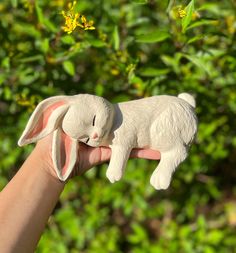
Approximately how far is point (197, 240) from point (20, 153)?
3.02 feet

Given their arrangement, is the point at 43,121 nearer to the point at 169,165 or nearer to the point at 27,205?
the point at 27,205

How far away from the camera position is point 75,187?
2229 millimetres

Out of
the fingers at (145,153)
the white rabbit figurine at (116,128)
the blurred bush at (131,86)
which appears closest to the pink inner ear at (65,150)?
the white rabbit figurine at (116,128)

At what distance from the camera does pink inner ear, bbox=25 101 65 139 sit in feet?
3.97

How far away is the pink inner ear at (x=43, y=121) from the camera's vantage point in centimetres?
121

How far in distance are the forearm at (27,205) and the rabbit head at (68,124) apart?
103mm

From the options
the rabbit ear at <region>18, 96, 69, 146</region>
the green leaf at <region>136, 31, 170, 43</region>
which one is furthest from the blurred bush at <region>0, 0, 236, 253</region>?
the rabbit ear at <region>18, 96, 69, 146</region>

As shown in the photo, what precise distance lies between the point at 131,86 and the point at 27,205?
0.69 m

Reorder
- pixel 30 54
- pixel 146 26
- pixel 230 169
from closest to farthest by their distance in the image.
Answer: pixel 30 54 → pixel 146 26 → pixel 230 169

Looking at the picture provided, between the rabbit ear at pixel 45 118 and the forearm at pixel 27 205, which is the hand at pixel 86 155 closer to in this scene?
the forearm at pixel 27 205

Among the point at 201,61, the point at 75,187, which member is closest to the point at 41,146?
the point at 201,61

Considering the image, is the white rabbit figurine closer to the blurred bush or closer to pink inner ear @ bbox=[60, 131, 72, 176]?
pink inner ear @ bbox=[60, 131, 72, 176]

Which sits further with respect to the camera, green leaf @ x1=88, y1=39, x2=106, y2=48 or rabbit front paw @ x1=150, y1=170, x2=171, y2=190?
green leaf @ x1=88, y1=39, x2=106, y2=48

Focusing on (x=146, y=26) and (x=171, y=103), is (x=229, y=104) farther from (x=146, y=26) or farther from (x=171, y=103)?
(x=171, y=103)
